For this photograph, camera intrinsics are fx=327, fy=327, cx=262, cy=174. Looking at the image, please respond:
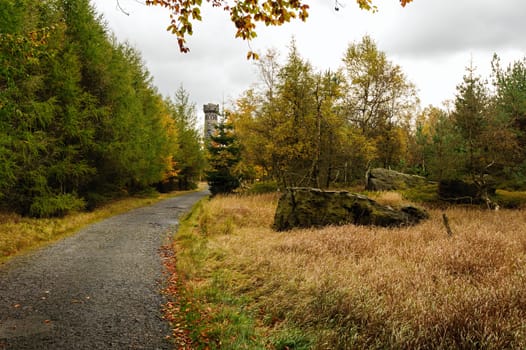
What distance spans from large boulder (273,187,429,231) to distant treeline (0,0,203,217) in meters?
9.11

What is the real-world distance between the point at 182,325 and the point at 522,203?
679 inches

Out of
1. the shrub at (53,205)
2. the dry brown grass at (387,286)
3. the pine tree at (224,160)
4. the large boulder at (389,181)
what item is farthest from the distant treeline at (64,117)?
the large boulder at (389,181)

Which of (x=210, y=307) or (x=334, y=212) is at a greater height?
(x=334, y=212)

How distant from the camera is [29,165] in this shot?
504 inches

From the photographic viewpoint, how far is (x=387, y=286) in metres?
5.01

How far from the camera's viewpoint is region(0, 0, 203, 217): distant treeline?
11.2 metres

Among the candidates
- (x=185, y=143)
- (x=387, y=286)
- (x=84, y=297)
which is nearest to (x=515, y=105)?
(x=387, y=286)

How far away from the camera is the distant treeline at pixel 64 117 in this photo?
11.2 m

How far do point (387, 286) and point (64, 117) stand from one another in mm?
14628

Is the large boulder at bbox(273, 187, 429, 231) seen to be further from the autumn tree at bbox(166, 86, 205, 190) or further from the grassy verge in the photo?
the autumn tree at bbox(166, 86, 205, 190)

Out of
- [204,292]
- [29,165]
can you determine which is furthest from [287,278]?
[29,165]

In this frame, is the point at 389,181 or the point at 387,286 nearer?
the point at 387,286

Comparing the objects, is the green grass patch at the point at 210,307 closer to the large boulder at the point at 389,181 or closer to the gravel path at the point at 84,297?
the gravel path at the point at 84,297

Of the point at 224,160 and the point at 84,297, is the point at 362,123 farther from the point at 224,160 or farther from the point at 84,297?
the point at 84,297
